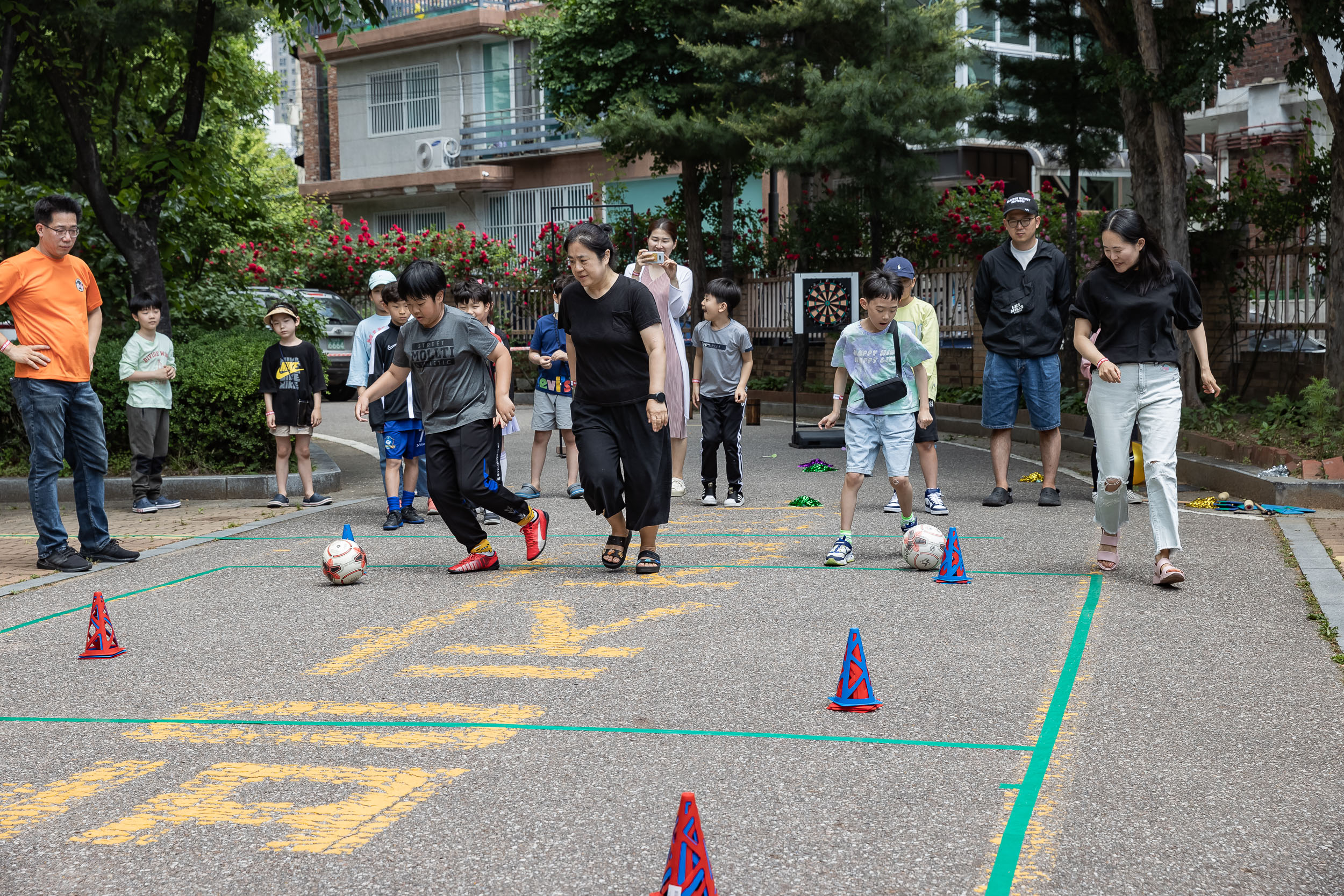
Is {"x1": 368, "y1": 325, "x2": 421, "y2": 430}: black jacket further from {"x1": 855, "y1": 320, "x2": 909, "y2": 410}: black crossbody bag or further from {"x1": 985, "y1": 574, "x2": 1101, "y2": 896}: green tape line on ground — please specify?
{"x1": 985, "y1": 574, "x2": 1101, "y2": 896}: green tape line on ground

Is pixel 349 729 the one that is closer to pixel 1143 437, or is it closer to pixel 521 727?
pixel 521 727

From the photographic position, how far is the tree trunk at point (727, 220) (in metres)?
20.9

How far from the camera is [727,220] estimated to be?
2119cm

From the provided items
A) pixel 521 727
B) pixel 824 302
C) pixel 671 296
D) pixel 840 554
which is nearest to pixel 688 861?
pixel 521 727

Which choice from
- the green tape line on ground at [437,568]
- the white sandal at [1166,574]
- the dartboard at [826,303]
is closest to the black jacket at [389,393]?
the green tape line on ground at [437,568]

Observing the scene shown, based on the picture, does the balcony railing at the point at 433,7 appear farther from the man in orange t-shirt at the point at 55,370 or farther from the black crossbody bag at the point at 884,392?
the black crossbody bag at the point at 884,392

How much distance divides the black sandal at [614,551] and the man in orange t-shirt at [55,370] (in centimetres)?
314

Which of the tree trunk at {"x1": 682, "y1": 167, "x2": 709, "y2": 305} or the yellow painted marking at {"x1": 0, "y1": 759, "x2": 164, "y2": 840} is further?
the tree trunk at {"x1": 682, "y1": 167, "x2": 709, "y2": 305}

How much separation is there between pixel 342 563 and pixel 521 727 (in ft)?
9.66

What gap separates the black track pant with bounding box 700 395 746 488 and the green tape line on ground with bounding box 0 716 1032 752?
17.9 ft

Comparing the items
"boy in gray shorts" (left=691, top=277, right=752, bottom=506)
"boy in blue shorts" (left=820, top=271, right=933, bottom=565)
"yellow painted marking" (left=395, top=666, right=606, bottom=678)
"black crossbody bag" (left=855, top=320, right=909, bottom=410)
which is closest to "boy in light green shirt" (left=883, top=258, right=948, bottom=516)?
"boy in blue shorts" (left=820, top=271, right=933, bottom=565)

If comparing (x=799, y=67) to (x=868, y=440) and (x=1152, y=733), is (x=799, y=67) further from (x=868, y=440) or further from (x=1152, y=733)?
(x=1152, y=733)

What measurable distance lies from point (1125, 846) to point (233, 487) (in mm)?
9111

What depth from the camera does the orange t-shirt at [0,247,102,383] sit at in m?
7.76
